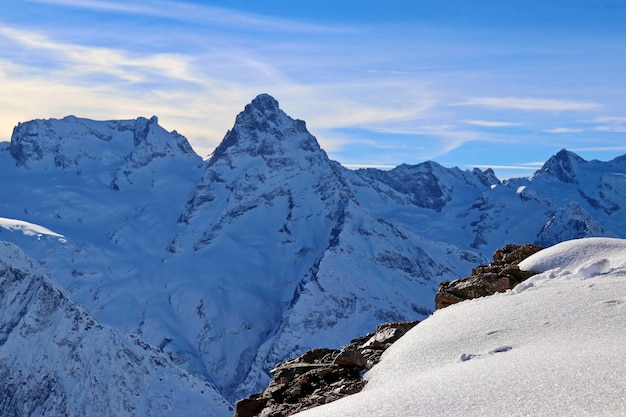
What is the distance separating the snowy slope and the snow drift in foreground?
439ft

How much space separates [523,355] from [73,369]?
148 metres

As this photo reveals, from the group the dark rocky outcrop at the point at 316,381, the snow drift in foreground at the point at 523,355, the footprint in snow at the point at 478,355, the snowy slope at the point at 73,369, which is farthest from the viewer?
the snowy slope at the point at 73,369

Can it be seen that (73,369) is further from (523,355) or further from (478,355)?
(523,355)

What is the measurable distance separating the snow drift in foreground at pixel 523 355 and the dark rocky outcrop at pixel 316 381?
0.65 metres

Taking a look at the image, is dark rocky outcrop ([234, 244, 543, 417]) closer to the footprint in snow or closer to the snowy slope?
the footprint in snow

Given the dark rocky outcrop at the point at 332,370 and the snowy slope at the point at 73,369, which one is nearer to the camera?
the dark rocky outcrop at the point at 332,370

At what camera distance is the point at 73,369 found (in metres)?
156

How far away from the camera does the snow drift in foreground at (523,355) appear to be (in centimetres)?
1464

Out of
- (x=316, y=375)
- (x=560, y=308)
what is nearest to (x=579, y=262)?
(x=560, y=308)

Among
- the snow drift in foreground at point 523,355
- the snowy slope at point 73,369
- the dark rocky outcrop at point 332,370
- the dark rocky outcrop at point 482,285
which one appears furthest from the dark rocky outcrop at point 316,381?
the snowy slope at point 73,369

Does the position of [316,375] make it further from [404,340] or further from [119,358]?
[119,358]

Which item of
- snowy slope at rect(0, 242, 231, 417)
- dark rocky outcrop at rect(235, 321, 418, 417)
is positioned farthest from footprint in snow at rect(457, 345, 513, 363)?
snowy slope at rect(0, 242, 231, 417)

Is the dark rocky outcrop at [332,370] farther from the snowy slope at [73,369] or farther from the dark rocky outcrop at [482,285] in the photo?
the snowy slope at [73,369]

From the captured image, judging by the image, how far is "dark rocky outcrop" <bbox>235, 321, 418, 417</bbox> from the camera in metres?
19.5
